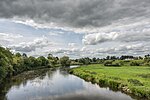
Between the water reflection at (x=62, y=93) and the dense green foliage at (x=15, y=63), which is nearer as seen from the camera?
the water reflection at (x=62, y=93)

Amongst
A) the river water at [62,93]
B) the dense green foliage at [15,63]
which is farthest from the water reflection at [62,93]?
the dense green foliage at [15,63]

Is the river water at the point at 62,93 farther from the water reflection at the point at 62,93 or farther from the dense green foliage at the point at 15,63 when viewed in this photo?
the dense green foliage at the point at 15,63

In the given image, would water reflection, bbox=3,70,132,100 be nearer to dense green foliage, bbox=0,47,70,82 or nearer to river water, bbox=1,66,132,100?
river water, bbox=1,66,132,100

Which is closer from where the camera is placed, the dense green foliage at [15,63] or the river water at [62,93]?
the river water at [62,93]

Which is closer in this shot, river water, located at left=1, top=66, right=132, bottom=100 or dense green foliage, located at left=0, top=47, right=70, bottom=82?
river water, located at left=1, top=66, right=132, bottom=100

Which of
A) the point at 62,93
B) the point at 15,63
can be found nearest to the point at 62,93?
the point at 62,93

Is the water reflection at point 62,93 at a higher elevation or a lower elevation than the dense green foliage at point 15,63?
lower

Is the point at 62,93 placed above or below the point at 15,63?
below

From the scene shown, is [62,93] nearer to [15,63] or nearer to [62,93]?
[62,93]

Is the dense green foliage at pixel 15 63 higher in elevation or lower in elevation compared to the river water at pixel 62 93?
higher

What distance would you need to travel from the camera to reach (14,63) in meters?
95.3

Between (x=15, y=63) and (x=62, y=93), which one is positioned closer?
(x=62, y=93)

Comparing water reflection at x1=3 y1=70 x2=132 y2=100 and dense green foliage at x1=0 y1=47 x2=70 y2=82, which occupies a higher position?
dense green foliage at x1=0 y1=47 x2=70 y2=82

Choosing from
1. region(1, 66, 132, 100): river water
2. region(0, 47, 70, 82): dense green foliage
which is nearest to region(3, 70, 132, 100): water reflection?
region(1, 66, 132, 100): river water
